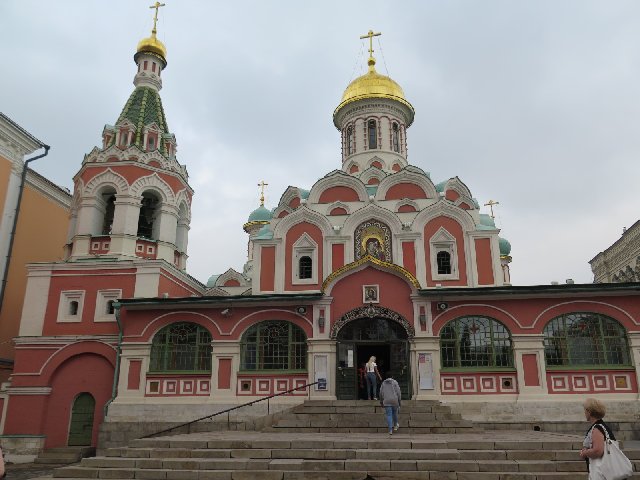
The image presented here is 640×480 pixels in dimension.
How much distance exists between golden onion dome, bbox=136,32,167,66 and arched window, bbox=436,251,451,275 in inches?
509

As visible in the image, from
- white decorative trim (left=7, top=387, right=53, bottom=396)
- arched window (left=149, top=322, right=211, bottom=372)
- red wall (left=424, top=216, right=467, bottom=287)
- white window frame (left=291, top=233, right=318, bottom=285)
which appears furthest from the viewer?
white window frame (left=291, top=233, right=318, bottom=285)

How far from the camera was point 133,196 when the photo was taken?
61.9 feet

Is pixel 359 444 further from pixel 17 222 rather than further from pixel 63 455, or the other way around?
pixel 17 222

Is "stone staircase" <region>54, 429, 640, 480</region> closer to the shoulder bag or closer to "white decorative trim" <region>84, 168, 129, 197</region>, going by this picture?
the shoulder bag

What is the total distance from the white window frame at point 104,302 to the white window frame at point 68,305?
0.51 m

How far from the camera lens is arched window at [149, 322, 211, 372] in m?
16.2

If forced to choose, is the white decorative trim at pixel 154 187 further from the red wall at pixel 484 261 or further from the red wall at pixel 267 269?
the red wall at pixel 484 261

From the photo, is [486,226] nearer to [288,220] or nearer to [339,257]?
[339,257]

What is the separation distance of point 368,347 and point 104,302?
819cm

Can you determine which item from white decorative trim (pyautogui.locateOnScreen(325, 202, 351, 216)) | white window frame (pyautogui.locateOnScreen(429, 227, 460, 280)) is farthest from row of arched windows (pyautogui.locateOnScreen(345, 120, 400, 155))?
white window frame (pyautogui.locateOnScreen(429, 227, 460, 280))

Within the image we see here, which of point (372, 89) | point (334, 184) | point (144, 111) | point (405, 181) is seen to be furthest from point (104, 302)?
point (372, 89)

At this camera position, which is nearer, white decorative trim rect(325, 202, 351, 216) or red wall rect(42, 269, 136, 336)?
red wall rect(42, 269, 136, 336)

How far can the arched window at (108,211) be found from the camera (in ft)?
63.1

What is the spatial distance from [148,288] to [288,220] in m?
4.85
